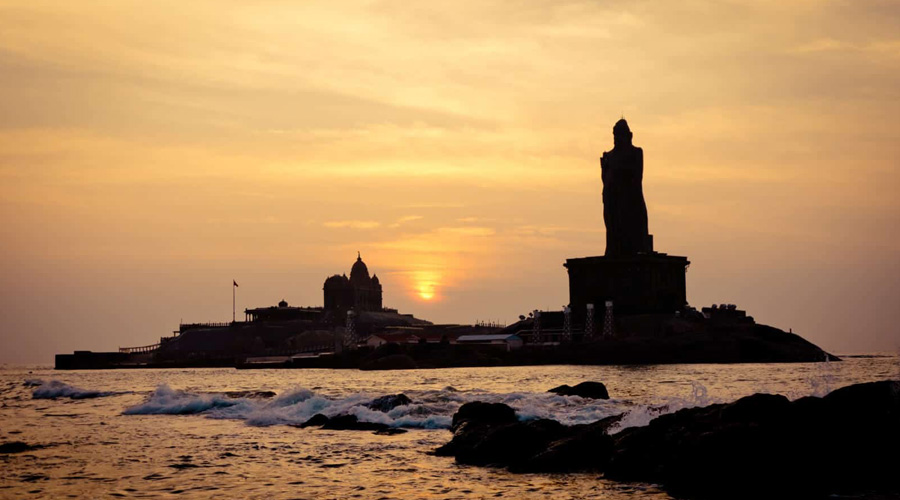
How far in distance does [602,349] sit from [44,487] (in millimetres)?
147692

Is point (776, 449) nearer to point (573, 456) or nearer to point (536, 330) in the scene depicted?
point (573, 456)

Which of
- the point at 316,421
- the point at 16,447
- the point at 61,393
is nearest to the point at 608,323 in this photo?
the point at 61,393

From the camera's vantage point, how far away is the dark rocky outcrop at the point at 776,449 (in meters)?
25.7

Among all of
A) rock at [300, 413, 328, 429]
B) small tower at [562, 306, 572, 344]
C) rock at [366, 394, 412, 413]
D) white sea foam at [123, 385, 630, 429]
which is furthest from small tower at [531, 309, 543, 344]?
rock at [300, 413, 328, 429]

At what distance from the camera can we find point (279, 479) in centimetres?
3005

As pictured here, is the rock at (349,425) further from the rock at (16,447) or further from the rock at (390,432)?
the rock at (16,447)

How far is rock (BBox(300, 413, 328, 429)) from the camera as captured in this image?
155 feet

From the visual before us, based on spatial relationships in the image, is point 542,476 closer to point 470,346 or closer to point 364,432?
point 364,432

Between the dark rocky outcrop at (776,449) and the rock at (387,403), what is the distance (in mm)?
21209

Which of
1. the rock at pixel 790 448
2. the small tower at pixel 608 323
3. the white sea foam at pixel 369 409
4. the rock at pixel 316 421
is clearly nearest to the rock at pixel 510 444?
the rock at pixel 790 448

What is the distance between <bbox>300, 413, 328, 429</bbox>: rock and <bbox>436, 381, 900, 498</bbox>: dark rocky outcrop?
1983 centimetres

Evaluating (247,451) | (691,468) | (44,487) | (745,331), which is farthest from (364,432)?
(745,331)

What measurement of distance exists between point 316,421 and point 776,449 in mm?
25893

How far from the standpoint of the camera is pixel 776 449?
25953 millimetres
